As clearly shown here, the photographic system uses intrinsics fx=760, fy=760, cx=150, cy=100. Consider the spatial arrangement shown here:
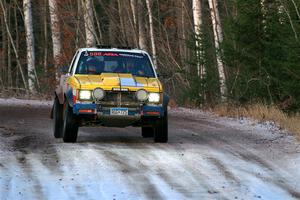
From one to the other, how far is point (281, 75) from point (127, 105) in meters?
7.94

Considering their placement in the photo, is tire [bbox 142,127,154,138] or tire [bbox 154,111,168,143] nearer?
tire [bbox 154,111,168,143]

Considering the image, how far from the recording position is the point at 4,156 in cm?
1205

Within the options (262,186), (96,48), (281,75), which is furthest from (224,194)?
(281,75)

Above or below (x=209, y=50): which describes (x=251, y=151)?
below

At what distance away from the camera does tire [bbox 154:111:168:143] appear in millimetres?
14016

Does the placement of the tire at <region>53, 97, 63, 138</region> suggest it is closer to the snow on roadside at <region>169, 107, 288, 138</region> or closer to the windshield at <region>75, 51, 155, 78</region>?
the windshield at <region>75, 51, 155, 78</region>

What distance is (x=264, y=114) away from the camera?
19.1 m

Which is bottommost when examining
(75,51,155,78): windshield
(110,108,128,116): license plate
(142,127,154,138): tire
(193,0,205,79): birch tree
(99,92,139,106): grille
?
(142,127,154,138): tire

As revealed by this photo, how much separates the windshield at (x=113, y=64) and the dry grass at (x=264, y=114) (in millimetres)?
3336

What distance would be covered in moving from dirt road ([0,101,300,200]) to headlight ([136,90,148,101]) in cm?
87

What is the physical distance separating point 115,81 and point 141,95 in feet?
1.76

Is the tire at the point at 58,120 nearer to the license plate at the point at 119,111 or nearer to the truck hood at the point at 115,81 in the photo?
the truck hood at the point at 115,81

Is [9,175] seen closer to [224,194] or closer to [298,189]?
[224,194]

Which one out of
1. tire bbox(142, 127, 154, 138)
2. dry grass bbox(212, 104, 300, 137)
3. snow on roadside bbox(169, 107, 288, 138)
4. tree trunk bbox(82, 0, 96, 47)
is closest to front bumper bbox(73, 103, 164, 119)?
tire bbox(142, 127, 154, 138)
